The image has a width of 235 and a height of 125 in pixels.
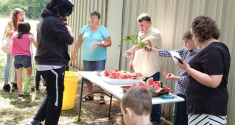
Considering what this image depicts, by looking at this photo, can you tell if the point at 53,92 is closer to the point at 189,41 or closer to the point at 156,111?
the point at 156,111

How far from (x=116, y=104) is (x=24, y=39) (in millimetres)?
2339

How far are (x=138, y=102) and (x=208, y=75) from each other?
2.92ft

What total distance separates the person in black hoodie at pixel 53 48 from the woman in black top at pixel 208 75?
1.70 metres

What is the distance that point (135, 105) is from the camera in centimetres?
168

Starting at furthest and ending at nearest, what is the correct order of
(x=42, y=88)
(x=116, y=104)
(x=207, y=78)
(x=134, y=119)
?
(x=42, y=88), (x=116, y=104), (x=207, y=78), (x=134, y=119)

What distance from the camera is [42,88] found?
620cm

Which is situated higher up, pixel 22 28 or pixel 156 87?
pixel 22 28

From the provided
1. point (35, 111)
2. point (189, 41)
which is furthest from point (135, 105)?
point (35, 111)

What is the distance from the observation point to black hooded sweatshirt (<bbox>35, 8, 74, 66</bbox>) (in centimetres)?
326

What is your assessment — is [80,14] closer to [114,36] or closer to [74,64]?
[74,64]

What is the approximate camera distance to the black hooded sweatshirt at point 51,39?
326cm

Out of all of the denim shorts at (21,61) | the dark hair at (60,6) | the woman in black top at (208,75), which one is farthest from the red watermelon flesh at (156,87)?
the denim shorts at (21,61)

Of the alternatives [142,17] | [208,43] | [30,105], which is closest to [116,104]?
[30,105]

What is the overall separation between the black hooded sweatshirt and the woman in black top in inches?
64.7
